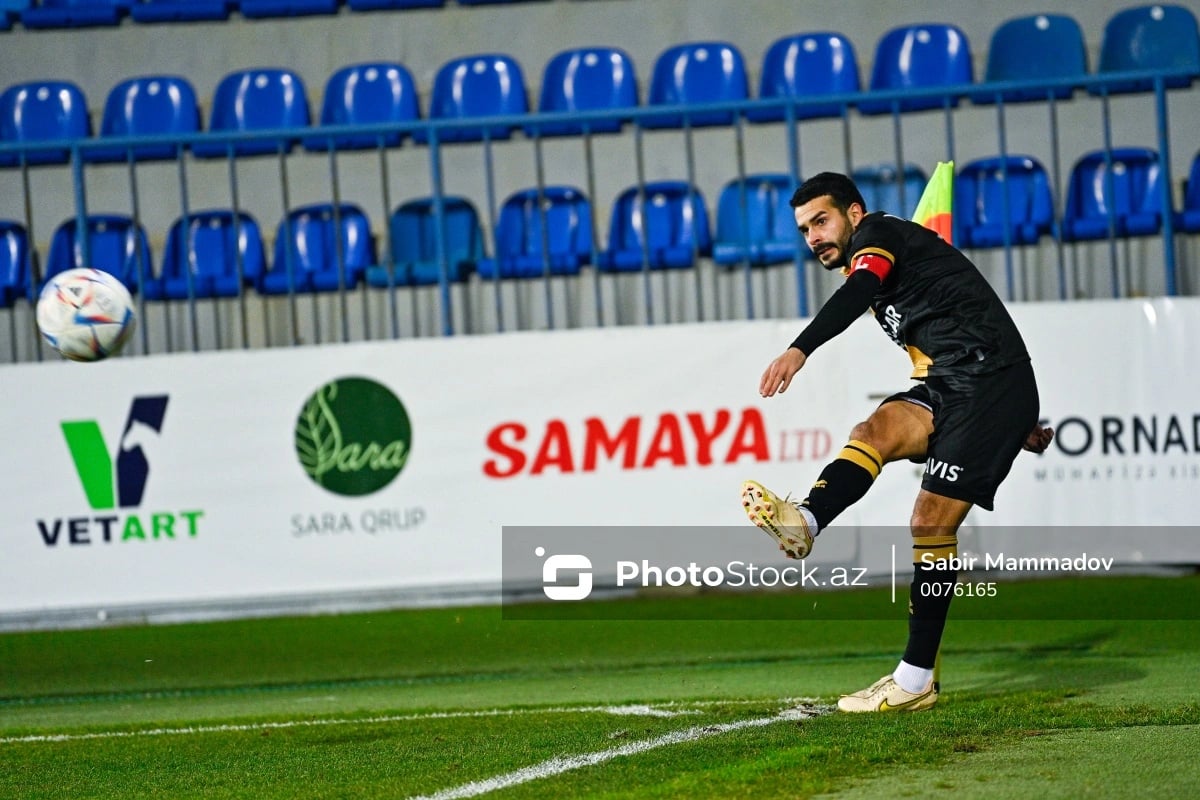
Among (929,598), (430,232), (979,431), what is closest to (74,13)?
(430,232)

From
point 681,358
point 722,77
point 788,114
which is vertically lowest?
point 681,358

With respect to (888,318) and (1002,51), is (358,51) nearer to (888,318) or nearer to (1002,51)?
(1002,51)

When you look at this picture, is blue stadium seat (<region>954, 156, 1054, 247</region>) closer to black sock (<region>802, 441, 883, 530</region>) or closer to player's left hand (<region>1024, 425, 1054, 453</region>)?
player's left hand (<region>1024, 425, 1054, 453</region>)

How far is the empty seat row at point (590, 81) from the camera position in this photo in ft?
39.3

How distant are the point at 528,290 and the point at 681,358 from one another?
86.3 inches

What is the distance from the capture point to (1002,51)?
1213 cm

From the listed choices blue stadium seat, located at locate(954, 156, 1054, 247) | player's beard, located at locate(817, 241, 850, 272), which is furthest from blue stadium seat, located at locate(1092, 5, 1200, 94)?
player's beard, located at locate(817, 241, 850, 272)

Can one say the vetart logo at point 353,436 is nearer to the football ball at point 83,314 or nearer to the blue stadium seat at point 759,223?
the football ball at point 83,314

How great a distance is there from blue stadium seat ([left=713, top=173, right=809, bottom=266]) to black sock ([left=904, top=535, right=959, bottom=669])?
4.89 m

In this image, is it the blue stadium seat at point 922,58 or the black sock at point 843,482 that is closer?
the black sock at point 843,482

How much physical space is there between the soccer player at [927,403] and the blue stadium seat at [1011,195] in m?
5.28

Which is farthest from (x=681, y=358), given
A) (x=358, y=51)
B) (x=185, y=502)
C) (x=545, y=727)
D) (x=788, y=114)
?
(x=358, y=51)

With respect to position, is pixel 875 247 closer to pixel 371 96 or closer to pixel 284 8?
pixel 371 96

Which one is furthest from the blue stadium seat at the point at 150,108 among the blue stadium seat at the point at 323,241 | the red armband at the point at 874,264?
the red armband at the point at 874,264
